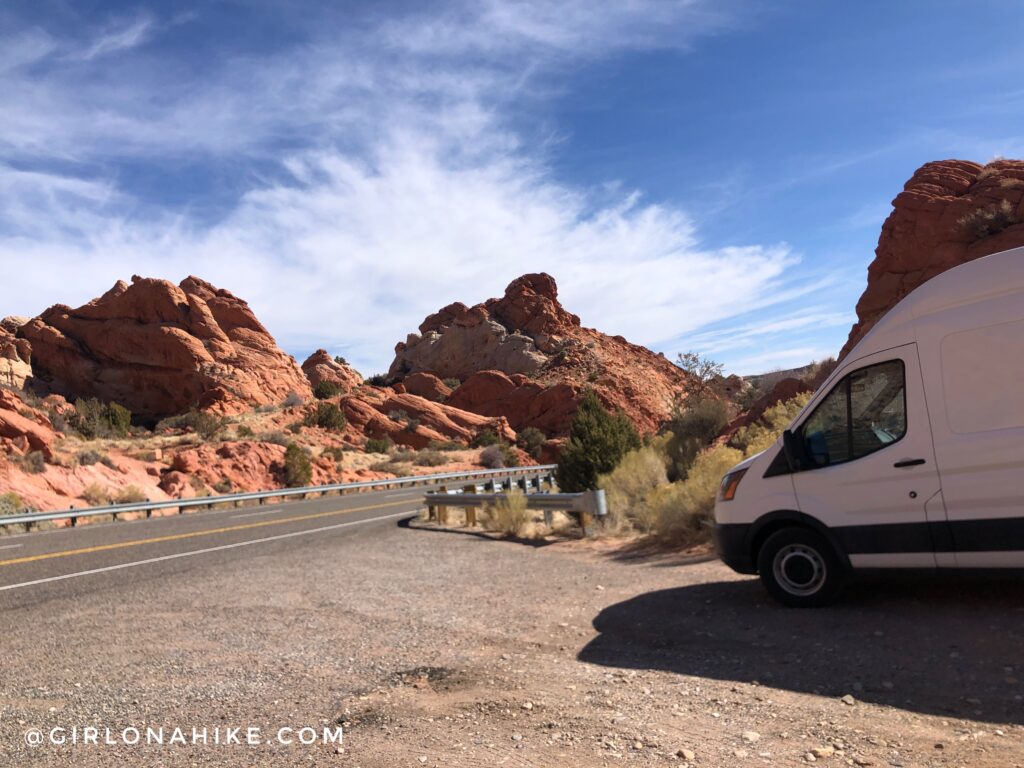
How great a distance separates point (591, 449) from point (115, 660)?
13.7m

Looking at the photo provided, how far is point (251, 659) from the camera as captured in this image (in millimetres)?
5551

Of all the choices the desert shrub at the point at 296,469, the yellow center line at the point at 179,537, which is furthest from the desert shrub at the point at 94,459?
the yellow center line at the point at 179,537

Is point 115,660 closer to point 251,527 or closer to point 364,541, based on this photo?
point 364,541

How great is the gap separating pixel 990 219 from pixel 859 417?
21.0m

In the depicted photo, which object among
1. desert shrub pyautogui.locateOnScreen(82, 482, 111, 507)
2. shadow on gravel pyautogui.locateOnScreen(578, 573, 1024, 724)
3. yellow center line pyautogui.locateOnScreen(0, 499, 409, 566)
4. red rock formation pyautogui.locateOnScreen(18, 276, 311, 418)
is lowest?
shadow on gravel pyautogui.locateOnScreen(578, 573, 1024, 724)

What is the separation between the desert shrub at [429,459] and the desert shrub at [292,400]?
48.7 feet

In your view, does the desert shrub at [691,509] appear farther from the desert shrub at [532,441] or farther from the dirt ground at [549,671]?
the desert shrub at [532,441]

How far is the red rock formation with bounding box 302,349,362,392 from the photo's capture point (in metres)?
87.4

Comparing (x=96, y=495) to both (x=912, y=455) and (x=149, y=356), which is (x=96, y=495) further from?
(x=149, y=356)

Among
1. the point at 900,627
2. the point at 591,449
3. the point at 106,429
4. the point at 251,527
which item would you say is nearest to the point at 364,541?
the point at 251,527

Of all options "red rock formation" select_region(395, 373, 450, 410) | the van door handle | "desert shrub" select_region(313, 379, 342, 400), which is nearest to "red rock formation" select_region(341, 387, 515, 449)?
"desert shrub" select_region(313, 379, 342, 400)

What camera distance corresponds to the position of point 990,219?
2266cm

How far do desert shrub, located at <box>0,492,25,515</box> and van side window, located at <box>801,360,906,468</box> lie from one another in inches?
928

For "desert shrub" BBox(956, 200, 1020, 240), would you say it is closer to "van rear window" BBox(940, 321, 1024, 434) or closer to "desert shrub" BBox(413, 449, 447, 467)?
"van rear window" BBox(940, 321, 1024, 434)
